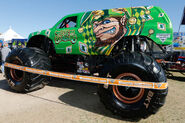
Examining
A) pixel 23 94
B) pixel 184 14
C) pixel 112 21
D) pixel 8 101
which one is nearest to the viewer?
pixel 8 101

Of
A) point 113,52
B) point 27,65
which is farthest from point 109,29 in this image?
point 27,65

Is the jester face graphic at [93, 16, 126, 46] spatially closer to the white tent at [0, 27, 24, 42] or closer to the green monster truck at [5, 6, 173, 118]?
the green monster truck at [5, 6, 173, 118]

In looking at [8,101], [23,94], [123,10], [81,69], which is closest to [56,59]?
[81,69]

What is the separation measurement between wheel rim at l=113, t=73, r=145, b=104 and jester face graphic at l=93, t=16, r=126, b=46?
1.05 m

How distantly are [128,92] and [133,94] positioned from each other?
0.31 ft

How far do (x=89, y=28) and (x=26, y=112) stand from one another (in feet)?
7.54

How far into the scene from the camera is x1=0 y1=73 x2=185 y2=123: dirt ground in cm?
204

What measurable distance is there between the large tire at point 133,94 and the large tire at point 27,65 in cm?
183

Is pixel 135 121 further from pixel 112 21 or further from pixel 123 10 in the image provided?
pixel 123 10

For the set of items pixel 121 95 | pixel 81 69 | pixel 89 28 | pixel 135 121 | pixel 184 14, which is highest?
pixel 184 14

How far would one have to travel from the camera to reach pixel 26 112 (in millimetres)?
2271

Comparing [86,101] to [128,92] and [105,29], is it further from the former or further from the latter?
[105,29]

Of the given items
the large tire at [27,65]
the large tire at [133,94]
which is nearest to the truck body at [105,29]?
the large tire at [27,65]

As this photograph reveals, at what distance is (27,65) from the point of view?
313 centimetres
